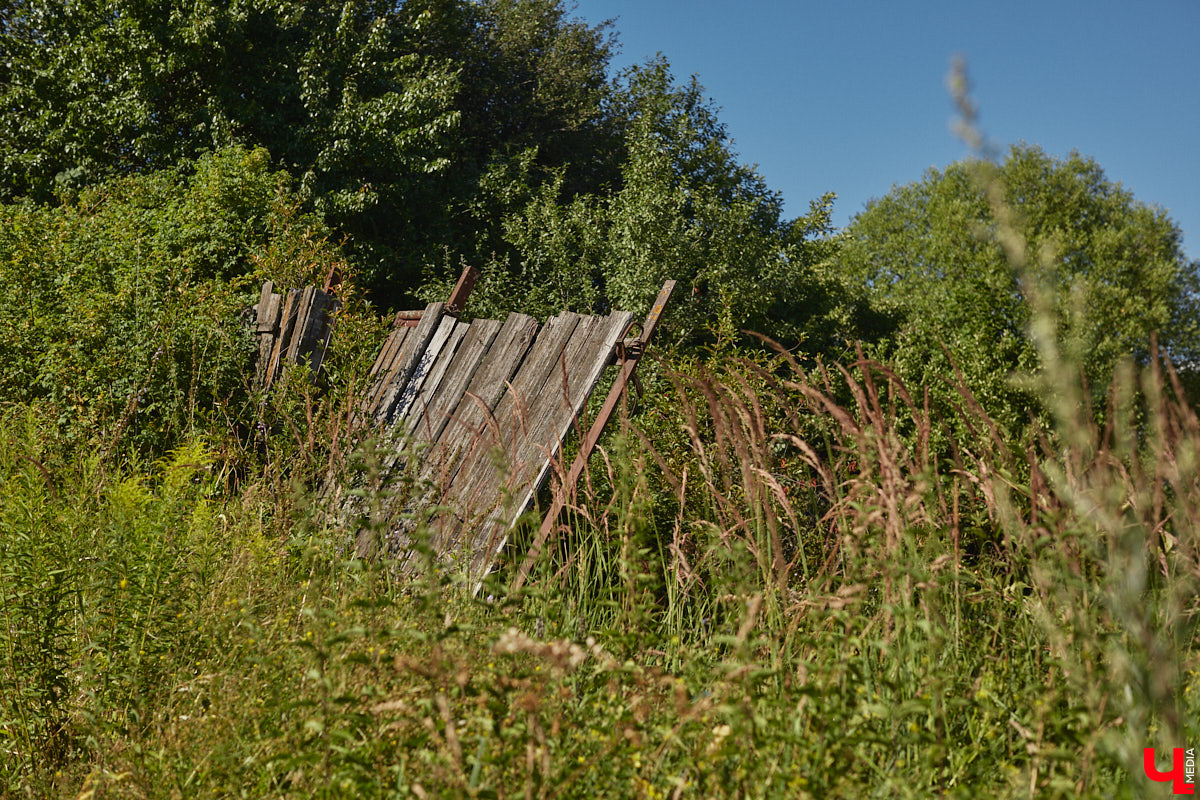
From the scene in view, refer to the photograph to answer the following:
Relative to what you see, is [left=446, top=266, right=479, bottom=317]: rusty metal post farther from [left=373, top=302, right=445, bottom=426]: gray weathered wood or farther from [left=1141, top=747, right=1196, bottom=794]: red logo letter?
[left=1141, top=747, right=1196, bottom=794]: red logo letter

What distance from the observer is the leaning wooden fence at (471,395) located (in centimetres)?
343

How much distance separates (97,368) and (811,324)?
455 inches

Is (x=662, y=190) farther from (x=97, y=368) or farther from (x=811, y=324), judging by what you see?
(x=97, y=368)

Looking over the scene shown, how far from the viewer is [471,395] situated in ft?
9.88

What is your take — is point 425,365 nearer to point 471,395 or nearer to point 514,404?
point 514,404

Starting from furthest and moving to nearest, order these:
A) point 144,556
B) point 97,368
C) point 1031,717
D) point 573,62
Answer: point 573,62 → point 97,368 → point 144,556 → point 1031,717

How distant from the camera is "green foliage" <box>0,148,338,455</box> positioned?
5.00 meters

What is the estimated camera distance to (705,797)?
143 centimetres

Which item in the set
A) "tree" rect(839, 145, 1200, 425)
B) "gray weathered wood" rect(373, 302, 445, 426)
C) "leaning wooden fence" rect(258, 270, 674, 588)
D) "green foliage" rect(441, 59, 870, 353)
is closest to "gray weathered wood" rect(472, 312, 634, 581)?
"leaning wooden fence" rect(258, 270, 674, 588)

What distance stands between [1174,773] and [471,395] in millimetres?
2238

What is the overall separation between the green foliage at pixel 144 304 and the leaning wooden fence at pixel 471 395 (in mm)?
455

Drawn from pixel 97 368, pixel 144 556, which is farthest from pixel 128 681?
pixel 97 368

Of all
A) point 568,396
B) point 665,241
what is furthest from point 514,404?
point 665,241

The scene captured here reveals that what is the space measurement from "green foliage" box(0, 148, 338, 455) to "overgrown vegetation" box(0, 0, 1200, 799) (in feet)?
0.13
